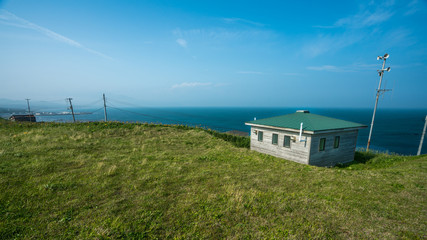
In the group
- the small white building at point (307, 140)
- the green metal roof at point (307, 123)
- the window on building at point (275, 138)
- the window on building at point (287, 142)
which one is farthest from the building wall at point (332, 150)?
the window on building at point (275, 138)

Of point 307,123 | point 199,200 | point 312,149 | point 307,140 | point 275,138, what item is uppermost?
point 307,123

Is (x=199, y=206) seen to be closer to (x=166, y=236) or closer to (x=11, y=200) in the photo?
(x=166, y=236)

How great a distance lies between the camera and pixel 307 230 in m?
5.35

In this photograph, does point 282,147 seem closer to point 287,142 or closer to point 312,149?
point 287,142

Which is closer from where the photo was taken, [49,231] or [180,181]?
[49,231]

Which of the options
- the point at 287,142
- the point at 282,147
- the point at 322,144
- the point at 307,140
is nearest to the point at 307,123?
the point at 307,140

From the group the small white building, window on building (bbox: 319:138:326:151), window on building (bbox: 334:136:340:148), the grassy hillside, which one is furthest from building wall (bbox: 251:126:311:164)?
window on building (bbox: 334:136:340:148)

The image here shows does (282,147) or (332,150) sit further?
(282,147)

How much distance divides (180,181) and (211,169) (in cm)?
268

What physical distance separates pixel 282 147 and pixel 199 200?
458 inches

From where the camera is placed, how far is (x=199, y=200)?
23.1ft

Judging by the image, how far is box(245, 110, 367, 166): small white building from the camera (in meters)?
14.3

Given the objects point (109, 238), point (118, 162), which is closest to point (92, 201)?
point (109, 238)

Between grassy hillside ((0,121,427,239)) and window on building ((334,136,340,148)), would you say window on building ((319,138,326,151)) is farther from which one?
grassy hillside ((0,121,427,239))
